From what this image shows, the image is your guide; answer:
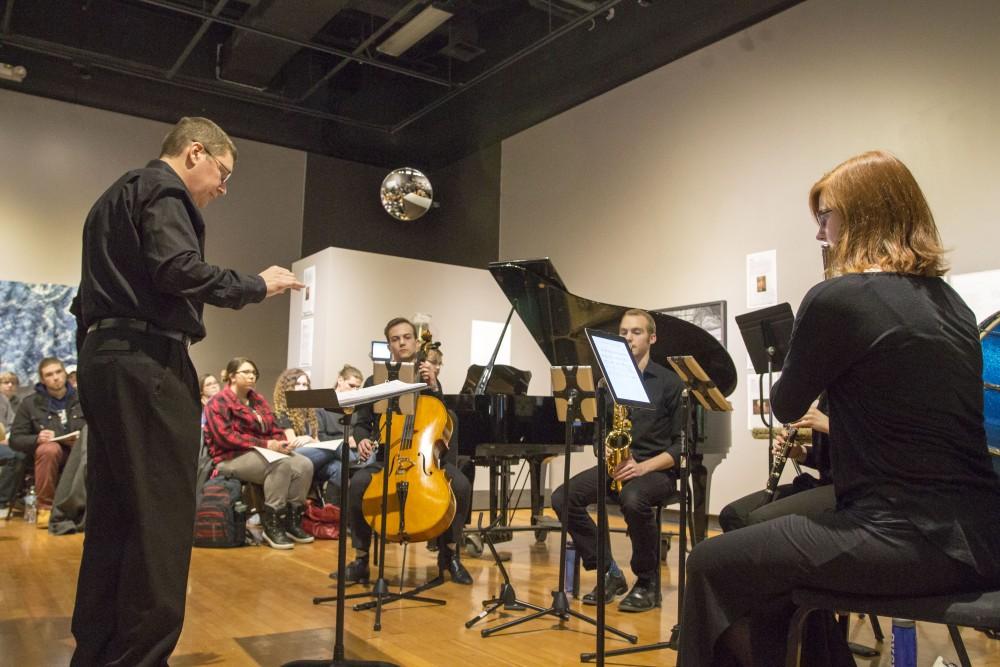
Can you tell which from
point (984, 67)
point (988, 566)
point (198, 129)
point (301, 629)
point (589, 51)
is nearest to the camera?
point (988, 566)

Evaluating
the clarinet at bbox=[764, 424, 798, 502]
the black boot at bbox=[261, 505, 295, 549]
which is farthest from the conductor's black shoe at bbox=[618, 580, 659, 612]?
the black boot at bbox=[261, 505, 295, 549]

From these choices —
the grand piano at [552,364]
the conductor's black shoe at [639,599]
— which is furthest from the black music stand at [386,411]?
the grand piano at [552,364]

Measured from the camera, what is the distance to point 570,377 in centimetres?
308

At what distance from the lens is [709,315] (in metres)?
6.74

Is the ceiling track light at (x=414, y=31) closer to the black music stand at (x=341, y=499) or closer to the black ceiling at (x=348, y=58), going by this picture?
the black ceiling at (x=348, y=58)

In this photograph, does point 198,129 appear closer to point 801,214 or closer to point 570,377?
point 570,377

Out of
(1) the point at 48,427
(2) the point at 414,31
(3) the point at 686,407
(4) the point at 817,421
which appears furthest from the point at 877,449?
(1) the point at 48,427

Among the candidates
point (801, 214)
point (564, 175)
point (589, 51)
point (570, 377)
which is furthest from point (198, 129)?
point (564, 175)

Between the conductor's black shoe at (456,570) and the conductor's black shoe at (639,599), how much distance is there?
945 millimetres

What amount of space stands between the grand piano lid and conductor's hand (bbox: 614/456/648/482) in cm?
72

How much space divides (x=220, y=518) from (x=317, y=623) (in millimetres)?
2460

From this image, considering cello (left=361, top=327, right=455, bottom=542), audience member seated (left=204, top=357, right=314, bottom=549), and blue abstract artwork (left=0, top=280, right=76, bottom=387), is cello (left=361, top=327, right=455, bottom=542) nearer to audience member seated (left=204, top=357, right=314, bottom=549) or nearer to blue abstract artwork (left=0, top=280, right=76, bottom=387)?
audience member seated (left=204, top=357, right=314, bottom=549)

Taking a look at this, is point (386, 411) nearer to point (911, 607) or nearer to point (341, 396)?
point (341, 396)

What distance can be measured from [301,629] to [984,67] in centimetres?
524
